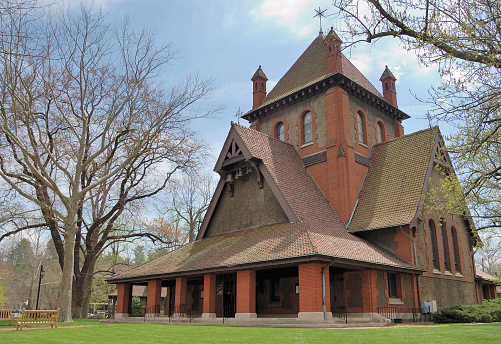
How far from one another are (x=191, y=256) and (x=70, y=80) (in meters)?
11.8

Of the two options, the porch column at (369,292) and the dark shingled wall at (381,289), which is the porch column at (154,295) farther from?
the dark shingled wall at (381,289)

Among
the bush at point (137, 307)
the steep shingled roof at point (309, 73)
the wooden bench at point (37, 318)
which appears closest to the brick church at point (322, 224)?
the steep shingled roof at point (309, 73)

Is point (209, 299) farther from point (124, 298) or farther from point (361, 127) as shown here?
point (361, 127)

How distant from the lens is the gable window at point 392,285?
→ 20.1 m

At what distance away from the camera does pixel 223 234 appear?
2417 cm

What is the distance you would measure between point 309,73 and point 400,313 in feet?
52.2

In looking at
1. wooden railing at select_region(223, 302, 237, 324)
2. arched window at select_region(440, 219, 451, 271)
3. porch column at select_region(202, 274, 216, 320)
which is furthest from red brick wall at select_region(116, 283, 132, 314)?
arched window at select_region(440, 219, 451, 271)

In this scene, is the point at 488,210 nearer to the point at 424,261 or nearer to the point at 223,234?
the point at 424,261

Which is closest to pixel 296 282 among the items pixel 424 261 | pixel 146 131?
pixel 424 261

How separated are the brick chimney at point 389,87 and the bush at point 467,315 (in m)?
15.8

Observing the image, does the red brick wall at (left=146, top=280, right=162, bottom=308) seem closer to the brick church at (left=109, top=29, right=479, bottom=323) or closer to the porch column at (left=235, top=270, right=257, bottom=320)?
the brick church at (left=109, top=29, right=479, bottom=323)

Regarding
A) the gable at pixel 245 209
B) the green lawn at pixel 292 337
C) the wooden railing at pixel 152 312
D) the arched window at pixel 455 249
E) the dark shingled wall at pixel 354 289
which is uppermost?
the gable at pixel 245 209

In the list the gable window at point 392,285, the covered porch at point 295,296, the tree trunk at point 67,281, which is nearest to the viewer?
the covered porch at point 295,296

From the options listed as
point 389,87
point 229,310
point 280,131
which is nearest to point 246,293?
point 229,310
